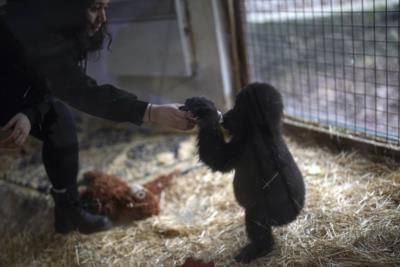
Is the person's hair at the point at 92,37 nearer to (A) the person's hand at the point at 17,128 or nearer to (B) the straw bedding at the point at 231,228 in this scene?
(A) the person's hand at the point at 17,128

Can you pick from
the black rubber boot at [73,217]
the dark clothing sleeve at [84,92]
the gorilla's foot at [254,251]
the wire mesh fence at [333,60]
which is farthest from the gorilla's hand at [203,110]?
the wire mesh fence at [333,60]

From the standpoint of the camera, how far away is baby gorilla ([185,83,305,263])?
187 cm

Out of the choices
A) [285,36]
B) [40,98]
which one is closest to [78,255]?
[40,98]

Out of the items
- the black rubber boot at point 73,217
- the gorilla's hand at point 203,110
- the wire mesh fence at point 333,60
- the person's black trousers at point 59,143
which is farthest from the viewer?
the wire mesh fence at point 333,60

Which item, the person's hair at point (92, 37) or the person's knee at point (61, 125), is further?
the person's knee at point (61, 125)

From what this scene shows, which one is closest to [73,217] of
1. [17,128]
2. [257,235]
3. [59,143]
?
[59,143]

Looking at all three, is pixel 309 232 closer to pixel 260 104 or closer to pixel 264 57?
pixel 260 104

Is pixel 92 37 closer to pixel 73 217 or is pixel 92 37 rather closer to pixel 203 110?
pixel 203 110

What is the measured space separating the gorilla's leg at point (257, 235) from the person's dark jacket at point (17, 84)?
3.13 ft

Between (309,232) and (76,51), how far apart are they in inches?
47.7

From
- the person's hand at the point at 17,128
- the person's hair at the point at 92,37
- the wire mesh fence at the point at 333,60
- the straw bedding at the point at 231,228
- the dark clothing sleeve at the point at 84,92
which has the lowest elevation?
the straw bedding at the point at 231,228

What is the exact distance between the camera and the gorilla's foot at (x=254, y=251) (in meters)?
1.94

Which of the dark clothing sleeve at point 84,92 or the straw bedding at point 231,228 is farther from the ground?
the dark clothing sleeve at point 84,92

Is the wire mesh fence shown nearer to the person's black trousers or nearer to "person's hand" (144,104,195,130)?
"person's hand" (144,104,195,130)
